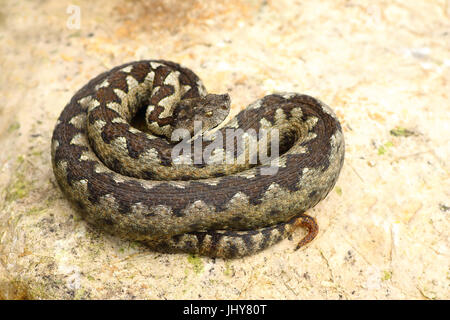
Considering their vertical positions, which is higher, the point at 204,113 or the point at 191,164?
the point at 204,113

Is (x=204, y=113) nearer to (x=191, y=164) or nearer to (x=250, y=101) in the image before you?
(x=191, y=164)

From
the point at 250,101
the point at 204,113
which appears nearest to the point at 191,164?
the point at 204,113

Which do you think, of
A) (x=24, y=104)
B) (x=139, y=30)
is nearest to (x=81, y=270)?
(x=24, y=104)

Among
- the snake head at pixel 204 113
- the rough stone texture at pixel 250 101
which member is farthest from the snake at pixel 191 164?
the rough stone texture at pixel 250 101

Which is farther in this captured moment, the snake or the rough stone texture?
the snake

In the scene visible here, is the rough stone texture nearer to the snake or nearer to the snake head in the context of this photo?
the snake

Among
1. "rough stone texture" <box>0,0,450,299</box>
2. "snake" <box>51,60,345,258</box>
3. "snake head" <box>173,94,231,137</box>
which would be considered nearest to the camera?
"rough stone texture" <box>0,0,450,299</box>

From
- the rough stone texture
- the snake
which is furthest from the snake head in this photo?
the rough stone texture
